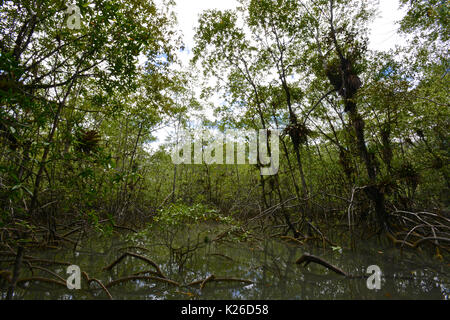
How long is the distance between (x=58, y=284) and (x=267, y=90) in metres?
6.75

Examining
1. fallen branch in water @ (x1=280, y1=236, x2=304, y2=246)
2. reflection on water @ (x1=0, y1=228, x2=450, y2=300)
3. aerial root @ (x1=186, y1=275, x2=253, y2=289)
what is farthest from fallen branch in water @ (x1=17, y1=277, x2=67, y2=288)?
fallen branch in water @ (x1=280, y1=236, x2=304, y2=246)

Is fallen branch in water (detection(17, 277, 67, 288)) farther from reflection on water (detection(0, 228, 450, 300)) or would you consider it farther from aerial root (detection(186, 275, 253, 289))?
aerial root (detection(186, 275, 253, 289))

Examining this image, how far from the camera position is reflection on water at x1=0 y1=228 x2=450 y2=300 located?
235cm

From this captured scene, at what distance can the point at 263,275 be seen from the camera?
306cm

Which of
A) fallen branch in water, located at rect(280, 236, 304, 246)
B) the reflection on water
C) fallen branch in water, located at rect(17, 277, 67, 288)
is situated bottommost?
the reflection on water

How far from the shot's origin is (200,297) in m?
2.31

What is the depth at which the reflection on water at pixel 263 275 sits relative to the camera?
7.70ft

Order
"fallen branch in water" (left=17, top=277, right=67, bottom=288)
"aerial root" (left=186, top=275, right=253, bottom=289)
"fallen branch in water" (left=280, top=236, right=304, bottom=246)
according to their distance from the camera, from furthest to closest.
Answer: "fallen branch in water" (left=280, top=236, right=304, bottom=246) → "aerial root" (left=186, top=275, right=253, bottom=289) → "fallen branch in water" (left=17, top=277, right=67, bottom=288)

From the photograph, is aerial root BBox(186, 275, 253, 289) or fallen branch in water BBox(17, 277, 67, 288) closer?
fallen branch in water BBox(17, 277, 67, 288)

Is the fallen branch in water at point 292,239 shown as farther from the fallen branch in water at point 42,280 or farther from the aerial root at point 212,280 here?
the fallen branch in water at point 42,280

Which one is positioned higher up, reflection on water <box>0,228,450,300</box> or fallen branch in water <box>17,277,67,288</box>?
fallen branch in water <box>17,277,67,288</box>

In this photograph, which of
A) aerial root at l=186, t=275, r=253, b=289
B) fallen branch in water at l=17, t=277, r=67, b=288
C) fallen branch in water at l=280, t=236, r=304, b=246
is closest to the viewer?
fallen branch in water at l=17, t=277, r=67, b=288

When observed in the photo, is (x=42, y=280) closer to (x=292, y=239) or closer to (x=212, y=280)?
(x=212, y=280)
